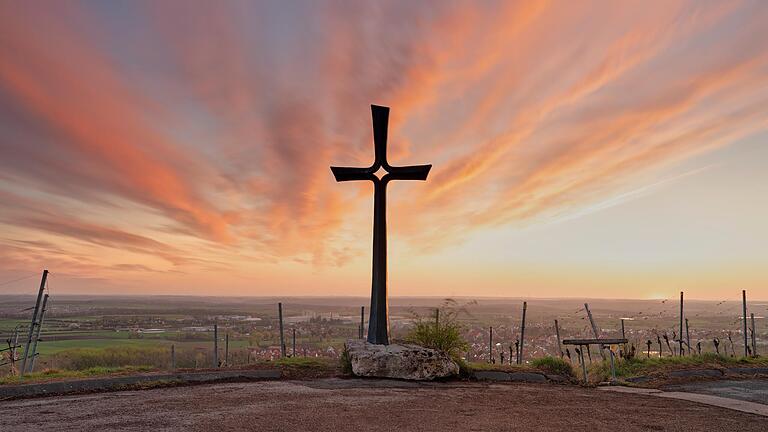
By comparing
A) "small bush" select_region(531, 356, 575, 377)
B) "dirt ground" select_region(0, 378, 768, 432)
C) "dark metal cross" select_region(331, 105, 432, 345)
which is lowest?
"small bush" select_region(531, 356, 575, 377)

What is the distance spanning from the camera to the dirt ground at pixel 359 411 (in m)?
6.10

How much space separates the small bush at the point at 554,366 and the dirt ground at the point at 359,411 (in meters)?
3.08

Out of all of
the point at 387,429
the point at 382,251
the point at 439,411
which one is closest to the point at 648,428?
the point at 439,411

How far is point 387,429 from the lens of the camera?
19.5ft

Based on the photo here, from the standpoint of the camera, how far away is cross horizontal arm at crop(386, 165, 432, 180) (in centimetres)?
1446

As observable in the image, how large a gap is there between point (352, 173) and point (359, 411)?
8.69m

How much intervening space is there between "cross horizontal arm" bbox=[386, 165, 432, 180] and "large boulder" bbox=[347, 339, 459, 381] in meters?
5.41

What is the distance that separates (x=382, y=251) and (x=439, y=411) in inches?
279

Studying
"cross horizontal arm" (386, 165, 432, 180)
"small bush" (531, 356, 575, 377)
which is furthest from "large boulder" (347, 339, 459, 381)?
"cross horizontal arm" (386, 165, 432, 180)

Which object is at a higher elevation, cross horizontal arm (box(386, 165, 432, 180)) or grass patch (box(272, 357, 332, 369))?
cross horizontal arm (box(386, 165, 432, 180))

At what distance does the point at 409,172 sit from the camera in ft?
47.6

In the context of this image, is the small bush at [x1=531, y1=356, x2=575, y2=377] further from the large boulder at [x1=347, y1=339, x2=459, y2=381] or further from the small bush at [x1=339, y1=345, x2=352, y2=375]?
the small bush at [x1=339, y1=345, x2=352, y2=375]

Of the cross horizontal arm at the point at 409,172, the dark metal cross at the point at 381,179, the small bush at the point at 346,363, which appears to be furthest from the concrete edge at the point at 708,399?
the cross horizontal arm at the point at 409,172

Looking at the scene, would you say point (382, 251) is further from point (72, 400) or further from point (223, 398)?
point (72, 400)
